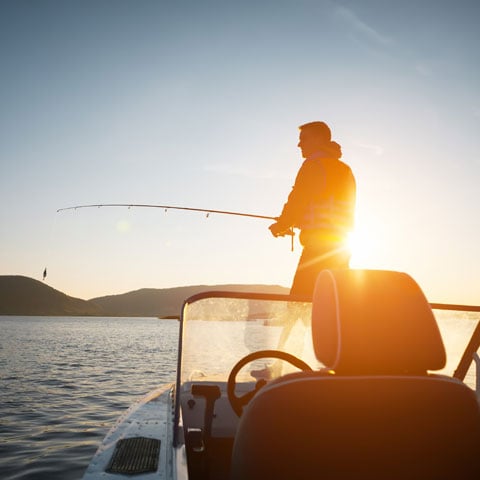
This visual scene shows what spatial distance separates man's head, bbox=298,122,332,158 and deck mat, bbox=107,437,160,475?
291 cm

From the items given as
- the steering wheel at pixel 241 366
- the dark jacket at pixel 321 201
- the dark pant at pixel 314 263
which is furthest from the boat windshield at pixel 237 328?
the dark jacket at pixel 321 201

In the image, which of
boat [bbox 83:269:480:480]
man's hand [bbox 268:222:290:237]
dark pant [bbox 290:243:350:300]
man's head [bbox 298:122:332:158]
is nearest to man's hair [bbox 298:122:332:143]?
man's head [bbox 298:122:332:158]

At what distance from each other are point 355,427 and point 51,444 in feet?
27.8

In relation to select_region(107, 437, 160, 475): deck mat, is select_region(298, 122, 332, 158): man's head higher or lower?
higher

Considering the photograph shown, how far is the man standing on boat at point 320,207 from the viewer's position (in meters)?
4.37

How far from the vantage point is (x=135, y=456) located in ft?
9.34

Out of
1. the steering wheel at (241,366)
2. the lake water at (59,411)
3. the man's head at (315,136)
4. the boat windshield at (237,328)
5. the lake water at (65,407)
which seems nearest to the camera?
the steering wheel at (241,366)

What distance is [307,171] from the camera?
441 centimetres

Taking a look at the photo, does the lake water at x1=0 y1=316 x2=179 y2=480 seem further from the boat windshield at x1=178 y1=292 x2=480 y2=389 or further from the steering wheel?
the steering wheel

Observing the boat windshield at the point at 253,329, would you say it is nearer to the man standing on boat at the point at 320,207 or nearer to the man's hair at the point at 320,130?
the man standing on boat at the point at 320,207

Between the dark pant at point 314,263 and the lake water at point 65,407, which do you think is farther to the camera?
the lake water at point 65,407

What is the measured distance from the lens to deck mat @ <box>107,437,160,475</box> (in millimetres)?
2621

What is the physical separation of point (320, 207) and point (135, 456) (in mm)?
2614

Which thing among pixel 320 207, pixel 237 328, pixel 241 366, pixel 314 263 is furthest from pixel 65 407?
pixel 241 366
